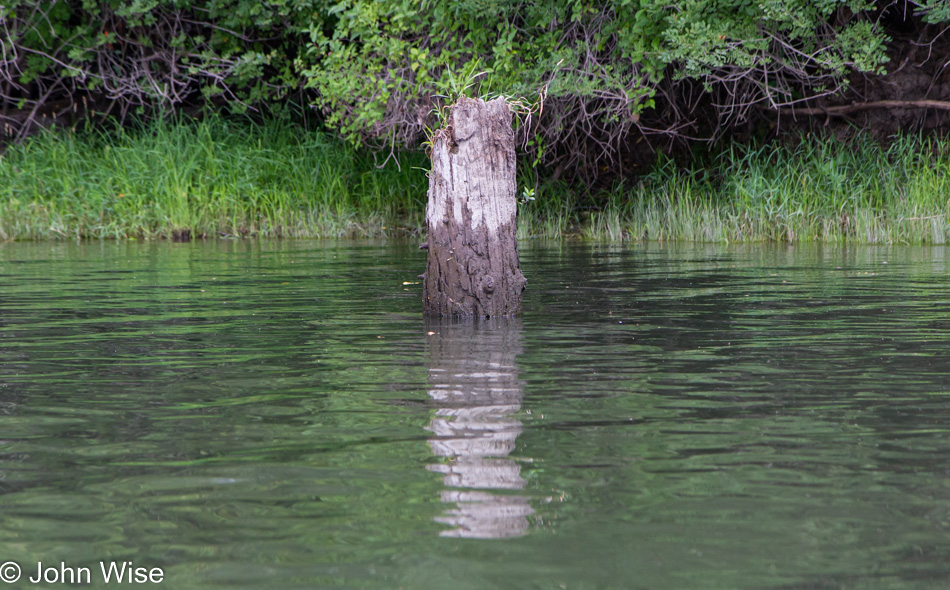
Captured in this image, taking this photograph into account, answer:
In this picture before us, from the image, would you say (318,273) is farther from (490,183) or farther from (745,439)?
(745,439)

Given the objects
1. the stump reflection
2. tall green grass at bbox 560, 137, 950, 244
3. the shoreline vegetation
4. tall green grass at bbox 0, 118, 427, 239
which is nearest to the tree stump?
the stump reflection

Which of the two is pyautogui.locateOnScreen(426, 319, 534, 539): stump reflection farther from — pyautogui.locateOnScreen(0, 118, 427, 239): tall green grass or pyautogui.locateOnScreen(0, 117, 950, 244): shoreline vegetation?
pyautogui.locateOnScreen(0, 118, 427, 239): tall green grass

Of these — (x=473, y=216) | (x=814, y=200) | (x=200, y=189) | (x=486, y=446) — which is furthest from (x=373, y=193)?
(x=486, y=446)

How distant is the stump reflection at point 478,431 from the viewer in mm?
2503

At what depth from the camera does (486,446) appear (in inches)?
123

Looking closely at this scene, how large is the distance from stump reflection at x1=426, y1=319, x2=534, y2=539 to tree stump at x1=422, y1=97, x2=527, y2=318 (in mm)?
747

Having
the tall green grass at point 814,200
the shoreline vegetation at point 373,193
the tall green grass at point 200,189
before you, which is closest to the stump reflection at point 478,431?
the shoreline vegetation at point 373,193

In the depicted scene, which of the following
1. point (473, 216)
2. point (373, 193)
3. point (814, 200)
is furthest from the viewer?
point (373, 193)

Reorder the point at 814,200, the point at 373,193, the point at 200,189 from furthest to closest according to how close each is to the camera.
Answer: the point at 373,193, the point at 200,189, the point at 814,200

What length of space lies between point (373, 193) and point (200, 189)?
2725mm

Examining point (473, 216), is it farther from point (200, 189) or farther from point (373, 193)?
point (373, 193)

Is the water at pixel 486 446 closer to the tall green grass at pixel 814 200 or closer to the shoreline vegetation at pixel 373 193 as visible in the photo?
the tall green grass at pixel 814 200

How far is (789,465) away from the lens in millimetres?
2898

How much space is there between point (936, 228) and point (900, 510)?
34.9 ft
